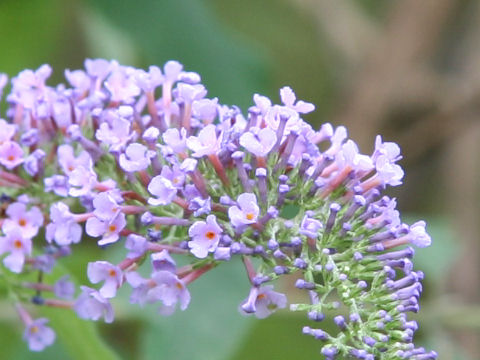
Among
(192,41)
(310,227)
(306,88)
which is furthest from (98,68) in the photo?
(306,88)

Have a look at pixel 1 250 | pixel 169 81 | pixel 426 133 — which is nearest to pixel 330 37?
Answer: pixel 426 133

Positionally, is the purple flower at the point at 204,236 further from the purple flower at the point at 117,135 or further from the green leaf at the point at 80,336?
the green leaf at the point at 80,336

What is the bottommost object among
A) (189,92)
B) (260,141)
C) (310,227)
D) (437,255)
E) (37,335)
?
(37,335)

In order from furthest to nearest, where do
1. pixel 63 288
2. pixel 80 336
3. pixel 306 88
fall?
pixel 306 88 → pixel 80 336 → pixel 63 288

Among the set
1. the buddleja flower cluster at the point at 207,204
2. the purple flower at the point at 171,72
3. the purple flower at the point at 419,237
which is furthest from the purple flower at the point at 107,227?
the purple flower at the point at 419,237

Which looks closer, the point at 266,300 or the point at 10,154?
the point at 266,300

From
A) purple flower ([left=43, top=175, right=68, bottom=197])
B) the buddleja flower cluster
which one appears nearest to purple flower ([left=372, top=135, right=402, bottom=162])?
the buddleja flower cluster

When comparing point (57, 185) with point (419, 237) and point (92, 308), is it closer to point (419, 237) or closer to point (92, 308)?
point (92, 308)

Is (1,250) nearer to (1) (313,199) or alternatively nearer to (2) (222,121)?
(2) (222,121)
